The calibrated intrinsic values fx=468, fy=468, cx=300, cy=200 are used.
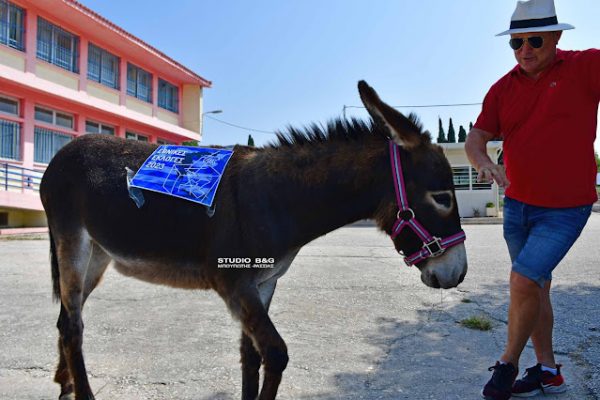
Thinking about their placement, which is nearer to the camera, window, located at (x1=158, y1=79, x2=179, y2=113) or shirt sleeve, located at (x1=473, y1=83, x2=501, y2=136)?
shirt sleeve, located at (x1=473, y1=83, x2=501, y2=136)

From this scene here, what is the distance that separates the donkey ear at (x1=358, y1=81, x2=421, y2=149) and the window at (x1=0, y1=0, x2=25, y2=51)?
16406 mm

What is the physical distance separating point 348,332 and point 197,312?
1.72 m

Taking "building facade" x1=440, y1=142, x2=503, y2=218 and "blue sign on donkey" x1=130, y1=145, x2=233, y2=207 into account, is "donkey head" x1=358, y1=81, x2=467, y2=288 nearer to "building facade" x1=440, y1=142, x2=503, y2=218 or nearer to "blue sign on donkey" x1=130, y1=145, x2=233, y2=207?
"blue sign on donkey" x1=130, y1=145, x2=233, y2=207

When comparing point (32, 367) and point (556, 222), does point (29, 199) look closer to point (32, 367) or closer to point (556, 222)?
point (32, 367)

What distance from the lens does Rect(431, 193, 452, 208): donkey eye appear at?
8.21ft

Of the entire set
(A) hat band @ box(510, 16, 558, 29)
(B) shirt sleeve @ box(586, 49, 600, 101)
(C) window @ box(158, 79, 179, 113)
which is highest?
(C) window @ box(158, 79, 179, 113)

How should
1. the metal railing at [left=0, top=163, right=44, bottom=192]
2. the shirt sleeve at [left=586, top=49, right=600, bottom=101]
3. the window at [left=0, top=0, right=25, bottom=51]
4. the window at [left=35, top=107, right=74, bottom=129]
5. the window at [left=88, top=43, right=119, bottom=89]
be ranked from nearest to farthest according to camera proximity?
1. the shirt sleeve at [left=586, top=49, right=600, bottom=101]
2. the metal railing at [left=0, top=163, right=44, bottom=192]
3. the window at [left=0, top=0, right=25, bottom=51]
4. the window at [left=35, top=107, right=74, bottom=129]
5. the window at [left=88, top=43, right=119, bottom=89]

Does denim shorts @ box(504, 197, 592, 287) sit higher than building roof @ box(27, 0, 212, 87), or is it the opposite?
building roof @ box(27, 0, 212, 87)

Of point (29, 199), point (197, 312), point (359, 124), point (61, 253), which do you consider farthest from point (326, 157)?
point (29, 199)

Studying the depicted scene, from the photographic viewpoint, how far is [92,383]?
3.21 metres

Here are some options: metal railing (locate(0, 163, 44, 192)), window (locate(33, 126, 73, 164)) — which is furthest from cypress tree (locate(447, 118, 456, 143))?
metal railing (locate(0, 163, 44, 192))

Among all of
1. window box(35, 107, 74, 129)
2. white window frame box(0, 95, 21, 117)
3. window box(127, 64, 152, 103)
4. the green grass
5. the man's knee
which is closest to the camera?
the man's knee

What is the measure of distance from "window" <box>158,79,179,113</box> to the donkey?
21526 mm

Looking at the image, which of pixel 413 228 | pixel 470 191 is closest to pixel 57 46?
pixel 413 228
